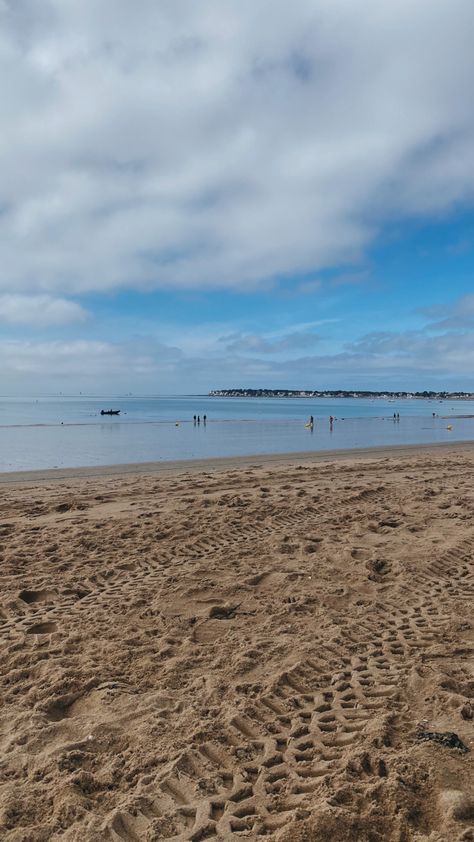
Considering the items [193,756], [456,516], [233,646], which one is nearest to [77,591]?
[233,646]

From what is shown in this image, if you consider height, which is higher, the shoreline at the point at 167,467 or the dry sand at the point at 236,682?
the shoreline at the point at 167,467

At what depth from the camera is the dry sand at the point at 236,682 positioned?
2736 millimetres

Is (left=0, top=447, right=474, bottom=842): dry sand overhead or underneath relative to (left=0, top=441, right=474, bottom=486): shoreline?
underneath

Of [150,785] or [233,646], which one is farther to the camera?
[233,646]

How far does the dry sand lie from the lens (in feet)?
8.98

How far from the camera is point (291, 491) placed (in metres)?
12.0

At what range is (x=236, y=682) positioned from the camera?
3959 millimetres

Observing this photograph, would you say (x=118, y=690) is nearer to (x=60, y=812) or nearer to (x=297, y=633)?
(x=60, y=812)

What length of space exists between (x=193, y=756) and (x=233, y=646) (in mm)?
1414

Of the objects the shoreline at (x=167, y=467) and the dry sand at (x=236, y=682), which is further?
the shoreline at (x=167, y=467)

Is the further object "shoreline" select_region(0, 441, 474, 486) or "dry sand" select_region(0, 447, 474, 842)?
"shoreline" select_region(0, 441, 474, 486)

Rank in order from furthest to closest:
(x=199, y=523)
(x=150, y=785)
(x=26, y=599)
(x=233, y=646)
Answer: (x=199, y=523) < (x=26, y=599) < (x=233, y=646) < (x=150, y=785)

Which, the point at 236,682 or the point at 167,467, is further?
the point at 167,467

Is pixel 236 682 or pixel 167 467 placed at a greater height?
pixel 167 467
